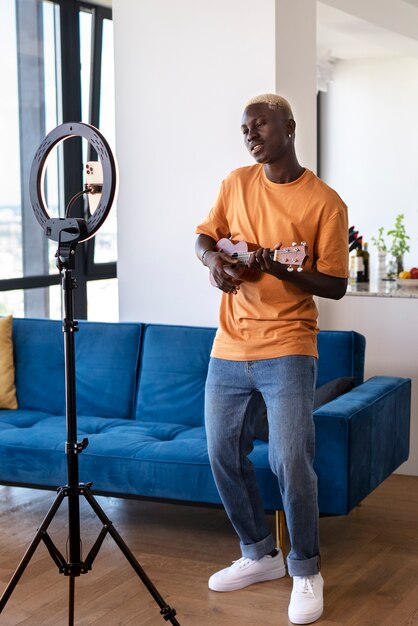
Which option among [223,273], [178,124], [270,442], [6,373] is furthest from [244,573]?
[178,124]

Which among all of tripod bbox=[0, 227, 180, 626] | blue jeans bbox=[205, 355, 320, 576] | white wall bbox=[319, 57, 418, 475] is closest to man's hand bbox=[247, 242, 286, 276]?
blue jeans bbox=[205, 355, 320, 576]

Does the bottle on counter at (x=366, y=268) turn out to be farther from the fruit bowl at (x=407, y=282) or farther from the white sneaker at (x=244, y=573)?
the white sneaker at (x=244, y=573)

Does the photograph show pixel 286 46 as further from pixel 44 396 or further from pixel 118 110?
pixel 44 396

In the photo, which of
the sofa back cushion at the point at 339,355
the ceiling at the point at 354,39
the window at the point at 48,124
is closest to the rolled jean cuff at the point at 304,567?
the sofa back cushion at the point at 339,355

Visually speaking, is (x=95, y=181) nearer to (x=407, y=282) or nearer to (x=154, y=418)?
(x=154, y=418)

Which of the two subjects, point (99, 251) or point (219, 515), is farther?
point (99, 251)

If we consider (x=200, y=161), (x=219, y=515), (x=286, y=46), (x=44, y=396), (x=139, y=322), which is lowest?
(x=219, y=515)

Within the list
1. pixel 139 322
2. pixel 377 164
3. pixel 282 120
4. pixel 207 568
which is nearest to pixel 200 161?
pixel 139 322

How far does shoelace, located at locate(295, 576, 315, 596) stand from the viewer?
Result: 9.48ft

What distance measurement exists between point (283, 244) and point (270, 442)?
2.02 feet

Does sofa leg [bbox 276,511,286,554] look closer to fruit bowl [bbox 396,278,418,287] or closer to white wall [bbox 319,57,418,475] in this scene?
fruit bowl [bbox 396,278,418,287]

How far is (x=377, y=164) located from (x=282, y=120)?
228 inches

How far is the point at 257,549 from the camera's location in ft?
10.2

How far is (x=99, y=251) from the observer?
252 inches
